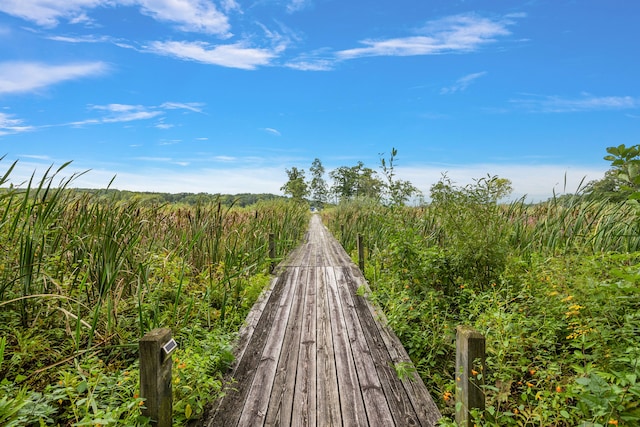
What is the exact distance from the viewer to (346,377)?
266 cm

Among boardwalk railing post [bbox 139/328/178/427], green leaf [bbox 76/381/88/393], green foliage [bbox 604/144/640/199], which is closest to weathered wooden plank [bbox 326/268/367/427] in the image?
boardwalk railing post [bbox 139/328/178/427]

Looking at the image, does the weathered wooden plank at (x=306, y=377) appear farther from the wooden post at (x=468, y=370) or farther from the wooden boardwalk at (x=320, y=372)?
the wooden post at (x=468, y=370)

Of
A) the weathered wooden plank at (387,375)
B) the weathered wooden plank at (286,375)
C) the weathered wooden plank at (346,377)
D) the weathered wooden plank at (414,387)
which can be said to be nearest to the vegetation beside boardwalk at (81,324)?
the weathered wooden plank at (286,375)

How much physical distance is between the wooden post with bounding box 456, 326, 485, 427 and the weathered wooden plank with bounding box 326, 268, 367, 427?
2.25ft

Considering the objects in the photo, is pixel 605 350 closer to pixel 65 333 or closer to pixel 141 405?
pixel 141 405

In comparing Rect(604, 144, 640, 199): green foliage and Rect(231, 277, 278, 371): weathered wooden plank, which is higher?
Rect(604, 144, 640, 199): green foliage

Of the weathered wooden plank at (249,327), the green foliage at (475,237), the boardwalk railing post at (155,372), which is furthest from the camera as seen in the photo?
the green foliage at (475,237)

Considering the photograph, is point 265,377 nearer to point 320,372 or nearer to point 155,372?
point 320,372

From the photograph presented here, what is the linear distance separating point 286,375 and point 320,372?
0.99ft

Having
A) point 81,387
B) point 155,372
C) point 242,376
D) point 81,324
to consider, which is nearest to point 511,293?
point 242,376

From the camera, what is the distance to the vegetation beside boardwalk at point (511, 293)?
7.56ft

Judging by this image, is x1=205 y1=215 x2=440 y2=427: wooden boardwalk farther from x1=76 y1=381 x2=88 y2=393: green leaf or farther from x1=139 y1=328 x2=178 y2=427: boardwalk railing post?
x1=76 y1=381 x2=88 y2=393: green leaf

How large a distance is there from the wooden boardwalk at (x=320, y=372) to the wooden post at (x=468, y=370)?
407 millimetres

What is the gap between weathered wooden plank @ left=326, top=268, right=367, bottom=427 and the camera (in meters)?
2.20
